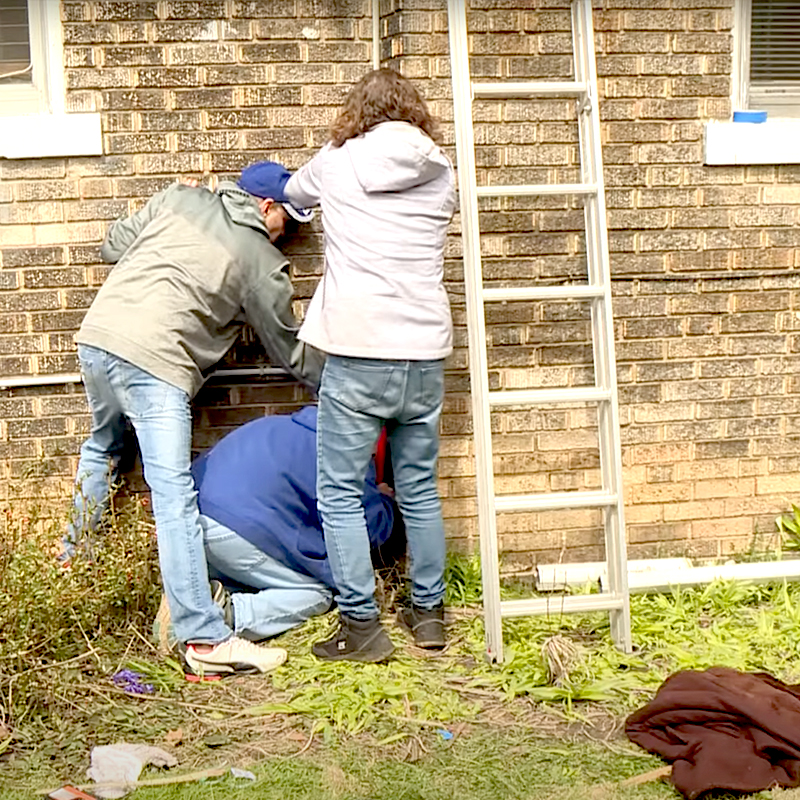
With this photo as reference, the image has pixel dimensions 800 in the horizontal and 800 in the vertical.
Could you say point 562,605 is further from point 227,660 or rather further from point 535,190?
point 535,190

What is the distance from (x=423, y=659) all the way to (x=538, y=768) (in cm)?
85

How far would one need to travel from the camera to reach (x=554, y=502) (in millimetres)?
4164

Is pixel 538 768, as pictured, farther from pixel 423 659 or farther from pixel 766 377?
pixel 766 377

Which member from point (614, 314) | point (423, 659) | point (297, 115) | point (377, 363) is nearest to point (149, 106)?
point (297, 115)

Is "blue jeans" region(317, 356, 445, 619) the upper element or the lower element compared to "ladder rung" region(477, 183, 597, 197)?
lower

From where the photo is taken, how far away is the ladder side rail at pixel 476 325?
4.14 meters

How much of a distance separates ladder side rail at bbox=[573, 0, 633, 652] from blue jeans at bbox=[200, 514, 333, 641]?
1.14 m

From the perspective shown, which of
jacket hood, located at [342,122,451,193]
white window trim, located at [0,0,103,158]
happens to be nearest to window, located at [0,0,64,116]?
white window trim, located at [0,0,103,158]

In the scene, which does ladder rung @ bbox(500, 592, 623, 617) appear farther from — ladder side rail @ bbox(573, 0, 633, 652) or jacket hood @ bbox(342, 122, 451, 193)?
jacket hood @ bbox(342, 122, 451, 193)

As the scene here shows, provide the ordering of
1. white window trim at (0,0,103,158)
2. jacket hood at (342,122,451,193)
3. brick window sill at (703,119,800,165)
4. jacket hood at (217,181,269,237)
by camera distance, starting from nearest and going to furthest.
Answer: jacket hood at (342,122,451,193)
jacket hood at (217,181,269,237)
white window trim at (0,0,103,158)
brick window sill at (703,119,800,165)

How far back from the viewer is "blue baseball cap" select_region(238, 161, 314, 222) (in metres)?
4.38

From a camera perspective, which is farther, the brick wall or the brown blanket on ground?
the brick wall

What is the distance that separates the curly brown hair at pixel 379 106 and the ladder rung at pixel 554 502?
1395mm

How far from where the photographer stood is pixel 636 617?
14.8 ft
